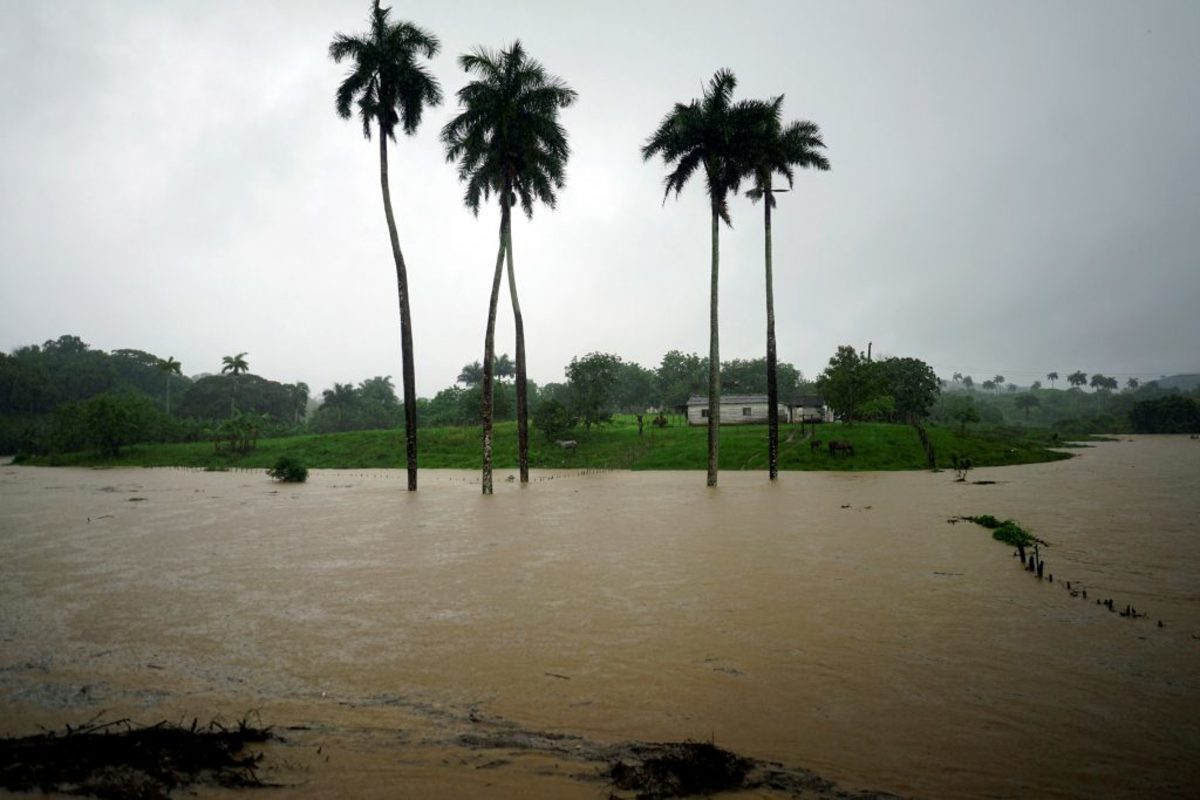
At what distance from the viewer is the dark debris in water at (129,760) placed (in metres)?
3.49

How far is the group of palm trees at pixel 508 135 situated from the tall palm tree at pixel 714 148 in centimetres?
5

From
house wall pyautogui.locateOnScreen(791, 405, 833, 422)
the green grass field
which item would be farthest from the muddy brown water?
house wall pyautogui.locateOnScreen(791, 405, 833, 422)

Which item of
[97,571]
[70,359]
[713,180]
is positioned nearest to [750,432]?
[713,180]

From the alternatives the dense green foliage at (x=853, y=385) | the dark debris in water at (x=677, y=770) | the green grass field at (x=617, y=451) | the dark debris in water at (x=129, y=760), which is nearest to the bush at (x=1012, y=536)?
the dark debris in water at (x=677, y=770)

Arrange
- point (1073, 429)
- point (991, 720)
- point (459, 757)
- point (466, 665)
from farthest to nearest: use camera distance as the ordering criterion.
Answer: point (1073, 429), point (466, 665), point (991, 720), point (459, 757)

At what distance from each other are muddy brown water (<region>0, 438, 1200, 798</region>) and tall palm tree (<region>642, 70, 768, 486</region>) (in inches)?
613

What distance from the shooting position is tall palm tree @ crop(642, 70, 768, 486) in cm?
2720

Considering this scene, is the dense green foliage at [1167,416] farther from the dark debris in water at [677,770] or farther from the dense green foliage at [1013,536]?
the dark debris in water at [677,770]

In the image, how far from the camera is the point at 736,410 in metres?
70.1

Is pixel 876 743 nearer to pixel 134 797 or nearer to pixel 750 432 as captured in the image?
pixel 134 797

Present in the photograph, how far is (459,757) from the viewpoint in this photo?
13.7ft

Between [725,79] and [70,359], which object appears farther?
[70,359]

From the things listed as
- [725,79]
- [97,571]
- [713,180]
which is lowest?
[97,571]

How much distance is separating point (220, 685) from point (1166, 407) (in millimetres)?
131771
